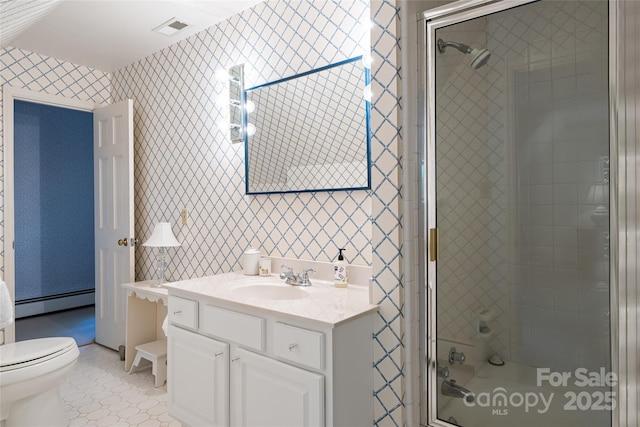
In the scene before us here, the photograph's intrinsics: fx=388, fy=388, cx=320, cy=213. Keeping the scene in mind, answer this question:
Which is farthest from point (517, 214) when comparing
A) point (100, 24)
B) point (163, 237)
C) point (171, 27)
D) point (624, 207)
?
point (100, 24)

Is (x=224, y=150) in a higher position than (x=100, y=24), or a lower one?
lower

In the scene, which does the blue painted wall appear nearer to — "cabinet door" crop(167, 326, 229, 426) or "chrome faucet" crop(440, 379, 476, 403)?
"cabinet door" crop(167, 326, 229, 426)

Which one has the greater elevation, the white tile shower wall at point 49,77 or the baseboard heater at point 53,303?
the white tile shower wall at point 49,77

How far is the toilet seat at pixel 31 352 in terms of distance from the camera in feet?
6.54

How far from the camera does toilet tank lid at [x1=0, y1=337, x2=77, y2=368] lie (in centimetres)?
202

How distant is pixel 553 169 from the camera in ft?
4.64

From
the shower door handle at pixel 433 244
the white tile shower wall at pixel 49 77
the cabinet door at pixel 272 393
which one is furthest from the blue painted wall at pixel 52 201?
the shower door handle at pixel 433 244

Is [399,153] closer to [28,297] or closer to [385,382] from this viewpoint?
[385,382]

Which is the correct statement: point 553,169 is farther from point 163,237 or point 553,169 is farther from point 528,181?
point 163,237

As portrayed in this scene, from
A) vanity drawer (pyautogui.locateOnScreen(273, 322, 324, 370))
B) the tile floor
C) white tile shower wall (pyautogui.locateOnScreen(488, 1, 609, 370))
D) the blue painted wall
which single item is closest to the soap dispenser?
vanity drawer (pyautogui.locateOnScreen(273, 322, 324, 370))

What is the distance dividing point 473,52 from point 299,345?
1367 mm

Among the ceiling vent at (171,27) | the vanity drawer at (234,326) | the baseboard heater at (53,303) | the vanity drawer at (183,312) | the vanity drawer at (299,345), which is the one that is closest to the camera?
the vanity drawer at (299,345)

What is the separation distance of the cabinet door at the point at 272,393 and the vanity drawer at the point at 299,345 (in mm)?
44

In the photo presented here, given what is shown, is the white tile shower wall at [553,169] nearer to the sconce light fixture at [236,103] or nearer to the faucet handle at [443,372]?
the faucet handle at [443,372]
